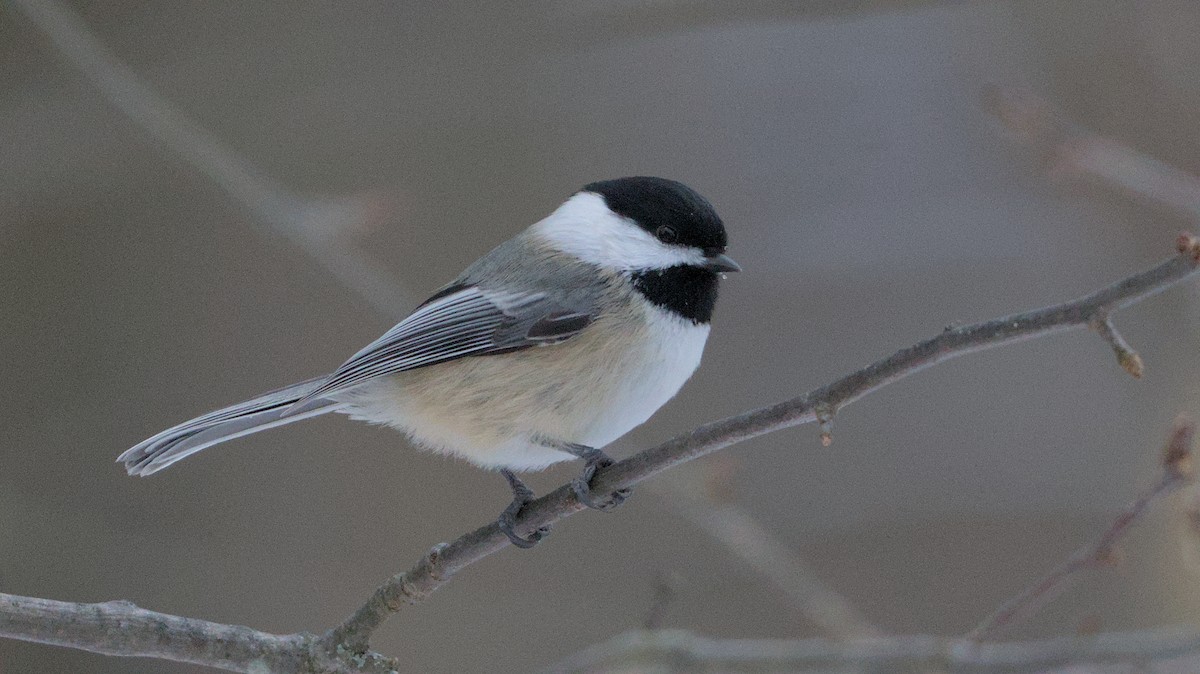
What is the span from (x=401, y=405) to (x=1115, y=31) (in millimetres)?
4023

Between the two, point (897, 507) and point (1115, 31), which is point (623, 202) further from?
point (1115, 31)

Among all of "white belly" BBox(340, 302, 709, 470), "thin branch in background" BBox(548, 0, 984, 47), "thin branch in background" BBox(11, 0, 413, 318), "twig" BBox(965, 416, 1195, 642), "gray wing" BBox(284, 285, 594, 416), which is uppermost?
"thin branch in background" BBox(548, 0, 984, 47)

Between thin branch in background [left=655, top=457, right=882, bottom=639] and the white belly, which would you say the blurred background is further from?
the white belly

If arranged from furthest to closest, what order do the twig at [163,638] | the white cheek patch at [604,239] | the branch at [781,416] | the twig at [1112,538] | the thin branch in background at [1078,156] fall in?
the thin branch in background at [1078,156] < the white cheek patch at [604,239] < the twig at [1112,538] < the twig at [163,638] < the branch at [781,416]

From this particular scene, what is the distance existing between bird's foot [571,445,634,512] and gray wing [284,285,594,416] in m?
0.34

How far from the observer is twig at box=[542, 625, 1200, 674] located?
6.86 feet

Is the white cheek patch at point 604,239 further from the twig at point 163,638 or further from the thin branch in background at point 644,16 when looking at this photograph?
the thin branch in background at point 644,16

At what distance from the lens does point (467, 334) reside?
236 cm

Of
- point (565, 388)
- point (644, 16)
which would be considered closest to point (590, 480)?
point (565, 388)

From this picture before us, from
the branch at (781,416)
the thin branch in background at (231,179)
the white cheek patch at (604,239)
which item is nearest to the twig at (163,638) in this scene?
the branch at (781,416)

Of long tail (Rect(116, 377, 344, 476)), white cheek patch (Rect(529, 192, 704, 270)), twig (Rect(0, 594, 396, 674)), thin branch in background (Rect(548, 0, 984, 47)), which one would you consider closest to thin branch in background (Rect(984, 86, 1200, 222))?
white cheek patch (Rect(529, 192, 704, 270))

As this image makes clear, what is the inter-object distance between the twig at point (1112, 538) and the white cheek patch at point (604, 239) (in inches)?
38.5

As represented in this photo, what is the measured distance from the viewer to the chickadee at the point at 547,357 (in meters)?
2.20

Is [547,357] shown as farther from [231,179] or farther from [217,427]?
[231,179]
